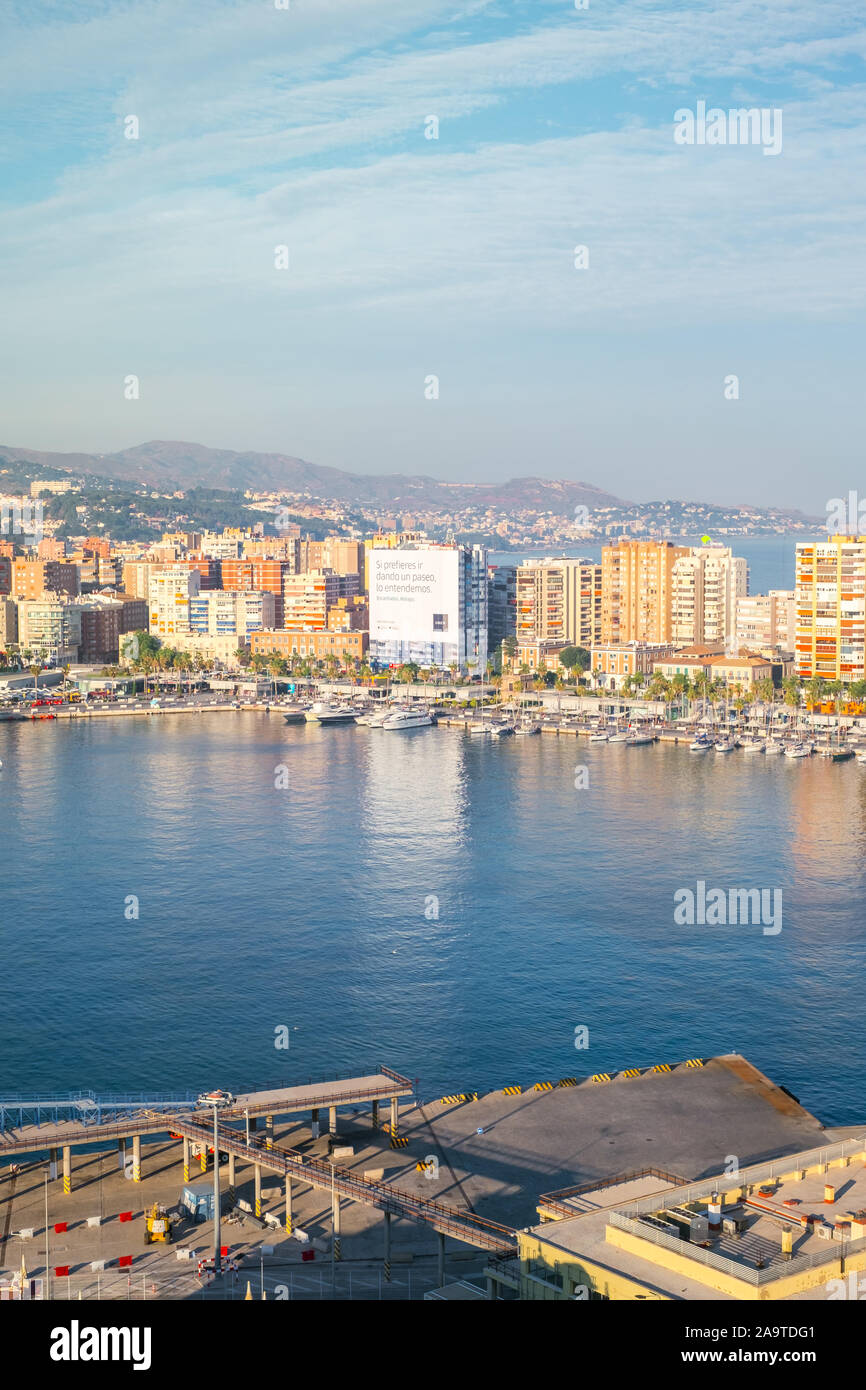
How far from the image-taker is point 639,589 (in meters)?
63.6

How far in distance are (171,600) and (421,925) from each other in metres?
50.5

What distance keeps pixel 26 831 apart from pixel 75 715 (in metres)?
23.5

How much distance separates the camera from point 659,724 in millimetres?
49594

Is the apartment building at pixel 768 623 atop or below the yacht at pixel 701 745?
atop

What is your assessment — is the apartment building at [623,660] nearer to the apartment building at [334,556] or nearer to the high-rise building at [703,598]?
the high-rise building at [703,598]

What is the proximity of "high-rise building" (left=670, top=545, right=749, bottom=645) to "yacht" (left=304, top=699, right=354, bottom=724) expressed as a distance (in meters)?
16.7

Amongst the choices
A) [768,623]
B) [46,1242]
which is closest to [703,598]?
[768,623]

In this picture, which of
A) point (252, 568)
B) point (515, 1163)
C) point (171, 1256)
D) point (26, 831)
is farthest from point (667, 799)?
point (252, 568)

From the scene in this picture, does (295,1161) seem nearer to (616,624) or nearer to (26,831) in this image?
(26,831)

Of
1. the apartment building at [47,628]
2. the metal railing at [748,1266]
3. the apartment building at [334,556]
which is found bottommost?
the metal railing at [748,1266]

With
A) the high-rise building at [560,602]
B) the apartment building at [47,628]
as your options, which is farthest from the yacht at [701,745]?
the apartment building at [47,628]

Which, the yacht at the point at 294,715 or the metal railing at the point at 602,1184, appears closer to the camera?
the metal railing at the point at 602,1184

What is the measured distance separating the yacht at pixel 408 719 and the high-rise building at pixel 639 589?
14874 millimetres

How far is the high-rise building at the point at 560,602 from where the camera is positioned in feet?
213
